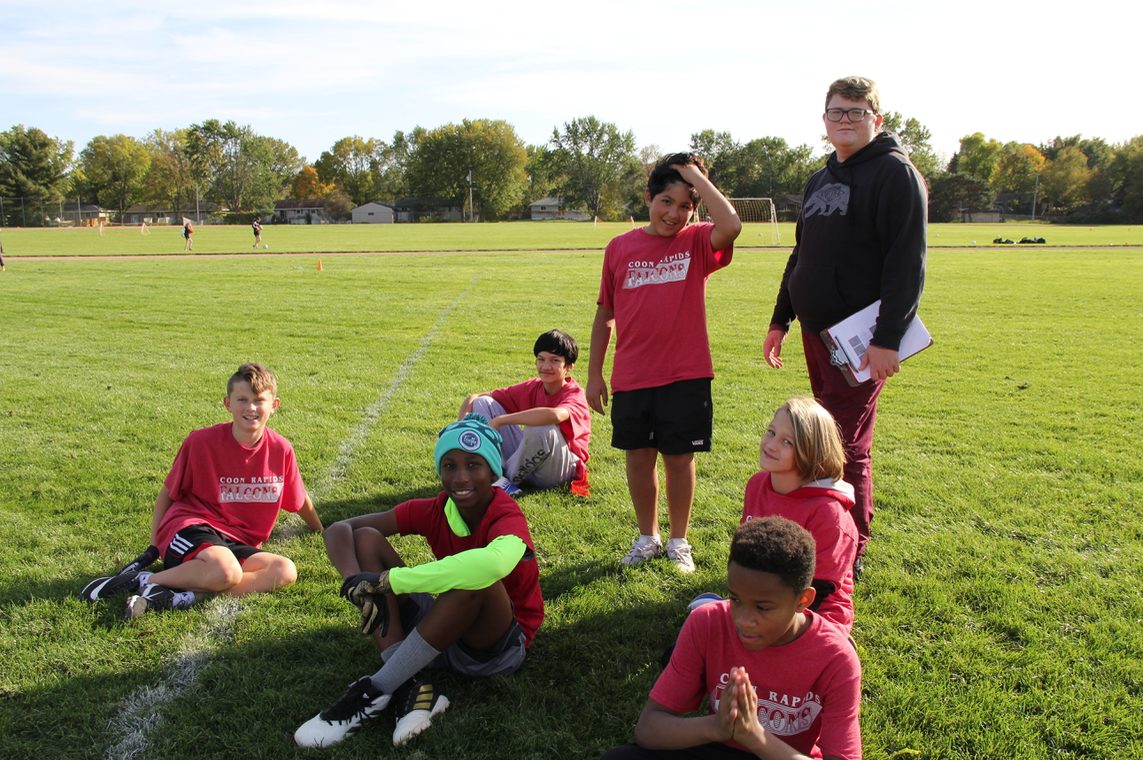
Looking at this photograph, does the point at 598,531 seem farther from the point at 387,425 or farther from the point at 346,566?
the point at 387,425

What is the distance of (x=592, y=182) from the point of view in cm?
11000

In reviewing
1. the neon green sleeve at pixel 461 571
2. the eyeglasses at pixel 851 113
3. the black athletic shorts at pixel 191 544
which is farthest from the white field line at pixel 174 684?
the eyeglasses at pixel 851 113

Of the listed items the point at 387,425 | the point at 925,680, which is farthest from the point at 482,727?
the point at 387,425

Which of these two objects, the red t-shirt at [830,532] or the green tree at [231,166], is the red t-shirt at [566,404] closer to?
the red t-shirt at [830,532]

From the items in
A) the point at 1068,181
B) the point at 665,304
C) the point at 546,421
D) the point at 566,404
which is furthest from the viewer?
the point at 1068,181

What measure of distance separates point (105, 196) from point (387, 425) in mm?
122151

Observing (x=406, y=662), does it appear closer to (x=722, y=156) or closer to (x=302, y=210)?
(x=722, y=156)

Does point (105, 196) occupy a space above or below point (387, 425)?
above

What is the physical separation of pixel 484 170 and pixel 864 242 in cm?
A: 11176

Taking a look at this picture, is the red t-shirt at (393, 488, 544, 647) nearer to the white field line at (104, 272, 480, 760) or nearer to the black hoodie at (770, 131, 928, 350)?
the white field line at (104, 272, 480, 760)

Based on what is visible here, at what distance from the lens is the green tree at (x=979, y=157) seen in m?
96.6

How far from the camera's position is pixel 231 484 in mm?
3709

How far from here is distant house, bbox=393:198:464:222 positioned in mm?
109062

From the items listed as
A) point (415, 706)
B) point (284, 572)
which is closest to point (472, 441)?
point (415, 706)
